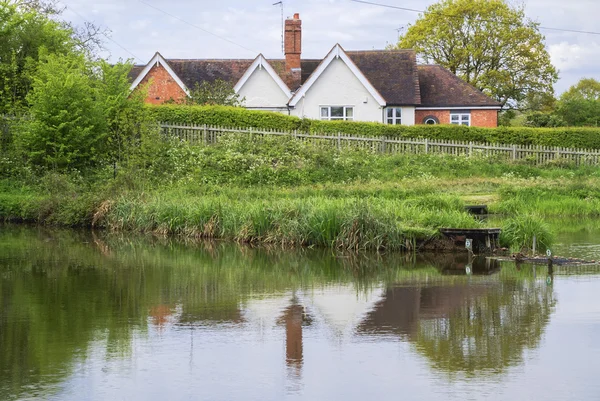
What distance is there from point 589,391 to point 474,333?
283 cm

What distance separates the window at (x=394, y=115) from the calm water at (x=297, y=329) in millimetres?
31425

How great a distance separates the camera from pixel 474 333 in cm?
1275

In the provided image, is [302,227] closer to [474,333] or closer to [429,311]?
[429,311]

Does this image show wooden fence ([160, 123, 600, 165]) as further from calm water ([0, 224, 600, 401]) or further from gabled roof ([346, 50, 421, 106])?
calm water ([0, 224, 600, 401])

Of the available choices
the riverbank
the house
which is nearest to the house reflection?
the riverbank

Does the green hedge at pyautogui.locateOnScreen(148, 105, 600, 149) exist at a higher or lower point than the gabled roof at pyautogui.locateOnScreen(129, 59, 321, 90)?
lower

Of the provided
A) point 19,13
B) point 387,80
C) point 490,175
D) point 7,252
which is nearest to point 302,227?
point 7,252

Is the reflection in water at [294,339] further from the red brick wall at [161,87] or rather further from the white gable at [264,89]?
the red brick wall at [161,87]

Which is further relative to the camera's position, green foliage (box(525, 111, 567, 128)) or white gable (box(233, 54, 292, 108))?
green foliage (box(525, 111, 567, 128))

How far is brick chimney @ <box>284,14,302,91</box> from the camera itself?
5359 centimetres

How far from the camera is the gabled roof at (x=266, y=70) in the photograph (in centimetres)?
5172

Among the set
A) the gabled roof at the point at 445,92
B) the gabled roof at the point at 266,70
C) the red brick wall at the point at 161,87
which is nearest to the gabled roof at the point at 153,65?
the red brick wall at the point at 161,87

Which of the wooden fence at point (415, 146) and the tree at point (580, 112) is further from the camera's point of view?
the tree at point (580, 112)

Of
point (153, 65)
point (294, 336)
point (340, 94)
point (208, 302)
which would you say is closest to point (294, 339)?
point (294, 336)
